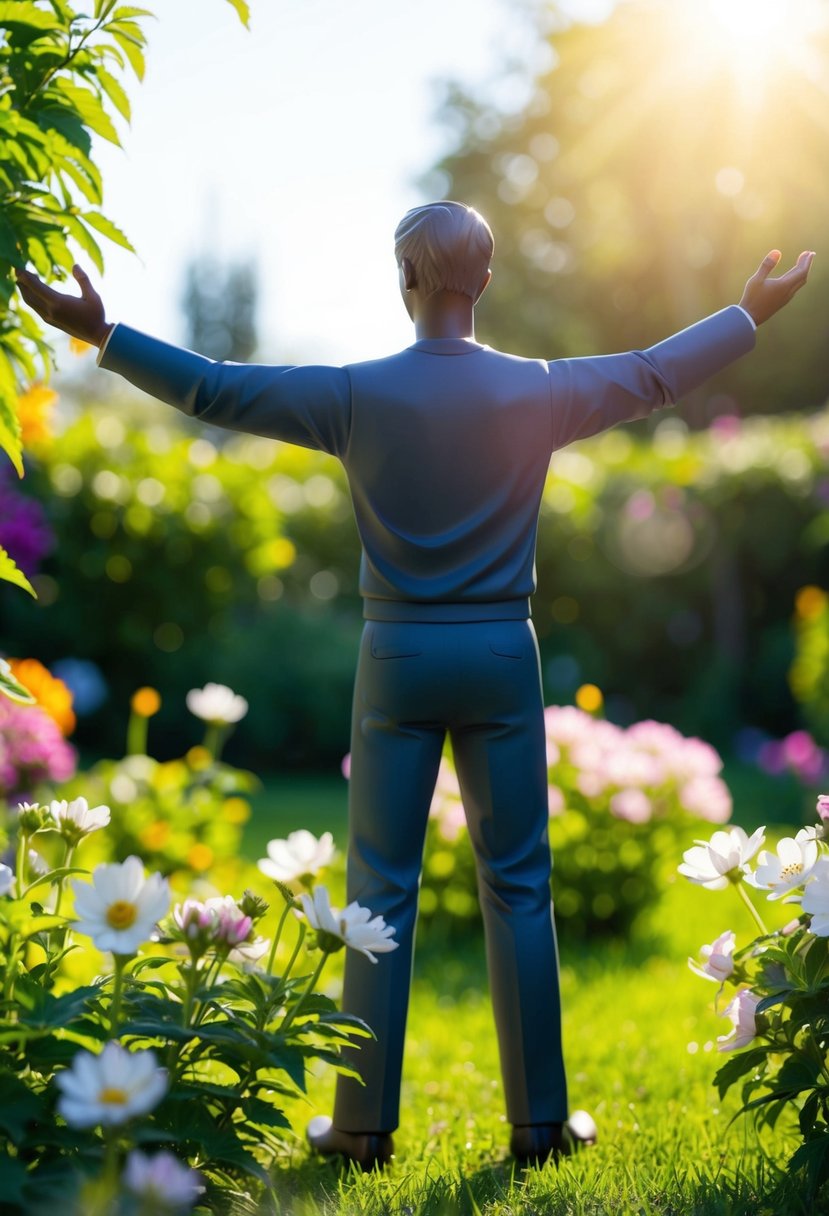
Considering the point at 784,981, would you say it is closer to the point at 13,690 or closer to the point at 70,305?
the point at 13,690

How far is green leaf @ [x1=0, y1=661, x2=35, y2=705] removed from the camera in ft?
6.72

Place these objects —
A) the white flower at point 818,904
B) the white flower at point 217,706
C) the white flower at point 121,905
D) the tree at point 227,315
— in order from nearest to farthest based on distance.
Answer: the white flower at point 121,905
the white flower at point 818,904
the white flower at point 217,706
the tree at point 227,315

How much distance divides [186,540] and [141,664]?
3.03ft

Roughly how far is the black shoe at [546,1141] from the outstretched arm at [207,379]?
4.96 ft

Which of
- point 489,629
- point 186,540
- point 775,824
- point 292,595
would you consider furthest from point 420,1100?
point 292,595

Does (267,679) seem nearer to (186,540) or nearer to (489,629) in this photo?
(186,540)

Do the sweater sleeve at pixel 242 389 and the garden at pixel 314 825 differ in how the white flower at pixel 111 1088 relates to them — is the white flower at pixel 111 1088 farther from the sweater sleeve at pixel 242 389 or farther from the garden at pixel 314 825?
the sweater sleeve at pixel 242 389

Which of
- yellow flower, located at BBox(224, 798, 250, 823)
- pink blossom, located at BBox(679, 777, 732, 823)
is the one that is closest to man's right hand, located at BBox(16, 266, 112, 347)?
yellow flower, located at BBox(224, 798, 250, 823)

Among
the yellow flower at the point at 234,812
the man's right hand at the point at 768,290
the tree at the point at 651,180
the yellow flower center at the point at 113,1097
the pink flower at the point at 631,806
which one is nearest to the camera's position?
the yellow flower center at the point at 113,1097

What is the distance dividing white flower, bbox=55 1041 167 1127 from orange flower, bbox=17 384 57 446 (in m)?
2.08

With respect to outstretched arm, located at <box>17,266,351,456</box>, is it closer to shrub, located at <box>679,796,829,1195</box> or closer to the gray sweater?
the gray sweater

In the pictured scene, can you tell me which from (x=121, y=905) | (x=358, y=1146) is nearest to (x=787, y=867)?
(x=358, y=1146)

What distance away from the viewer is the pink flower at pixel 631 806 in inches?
172

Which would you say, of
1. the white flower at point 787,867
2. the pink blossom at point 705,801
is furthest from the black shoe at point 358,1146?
the pink blossom at point 705,801
